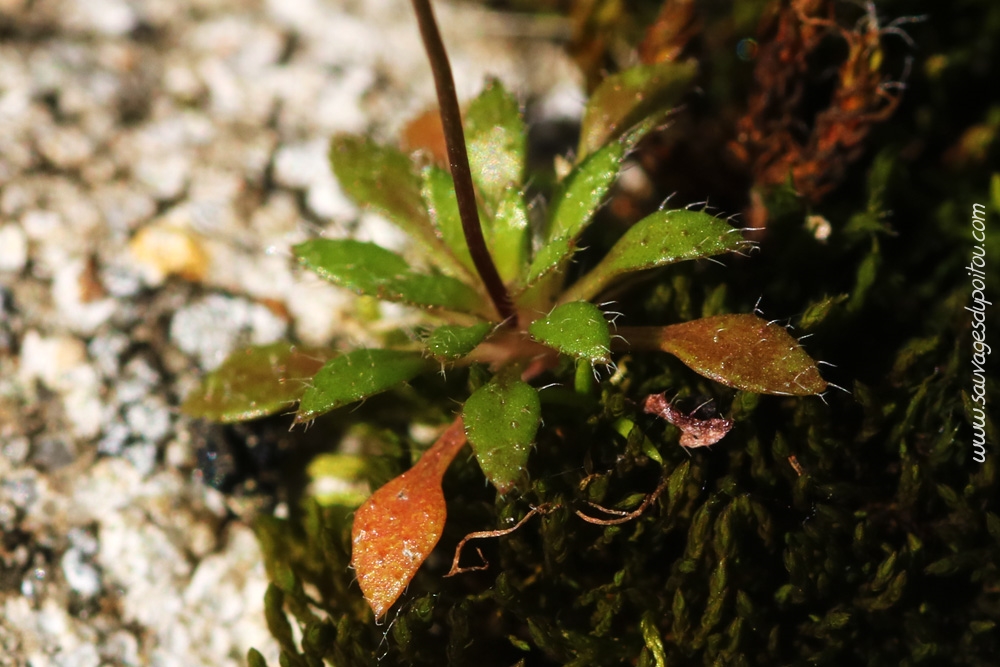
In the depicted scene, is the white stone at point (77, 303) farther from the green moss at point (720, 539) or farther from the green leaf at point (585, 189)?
the green leaf at point (585, 189)

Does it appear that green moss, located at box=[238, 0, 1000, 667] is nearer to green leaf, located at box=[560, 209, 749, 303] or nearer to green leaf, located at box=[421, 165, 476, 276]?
green leaf, located at box=[560, 209, 749, 303]

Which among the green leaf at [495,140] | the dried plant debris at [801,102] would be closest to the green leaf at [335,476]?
the green leaf at [495,140]

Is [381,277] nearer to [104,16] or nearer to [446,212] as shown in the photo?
[446,212]

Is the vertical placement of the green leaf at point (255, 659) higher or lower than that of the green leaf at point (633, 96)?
lower

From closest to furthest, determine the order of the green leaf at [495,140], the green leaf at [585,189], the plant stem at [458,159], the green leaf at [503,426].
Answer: the plant stem at [458,159]
the green leaf at [503,426]
the green leaf at [585,189]
the green leaf at [495,140]

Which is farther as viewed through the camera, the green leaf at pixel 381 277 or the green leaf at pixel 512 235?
the green leaf at pixel 512 235

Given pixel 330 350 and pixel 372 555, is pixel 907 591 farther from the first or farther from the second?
pixel 330 350

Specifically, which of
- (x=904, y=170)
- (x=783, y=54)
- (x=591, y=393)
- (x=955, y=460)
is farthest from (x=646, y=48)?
(x=955, y=460)
